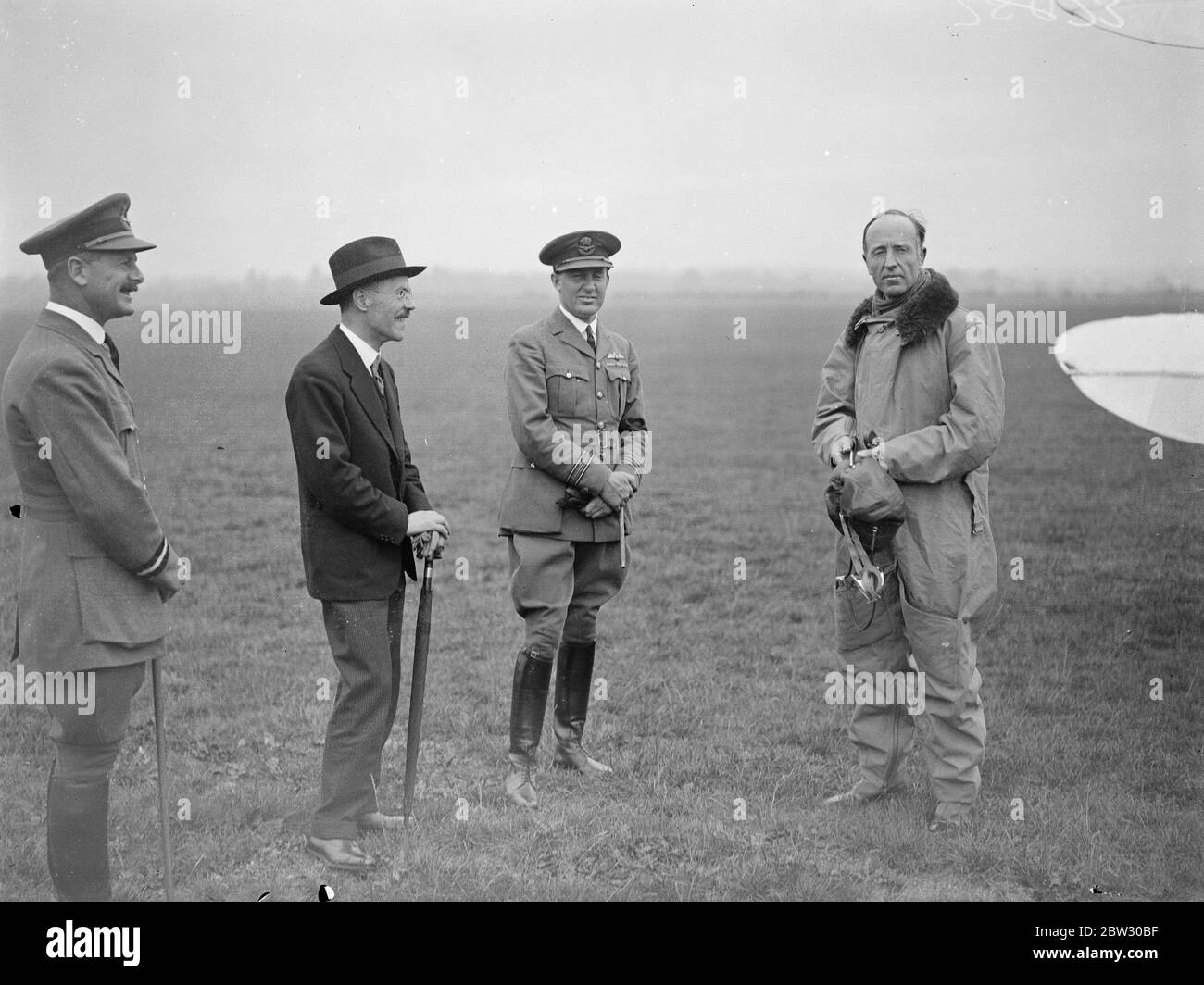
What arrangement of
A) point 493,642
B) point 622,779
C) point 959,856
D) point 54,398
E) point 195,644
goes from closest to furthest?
point 54,398 → point 959,856 → point 622,779 → point 195,644 → point 493,642

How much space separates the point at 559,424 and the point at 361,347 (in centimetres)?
106

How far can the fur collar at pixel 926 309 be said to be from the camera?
4.45m

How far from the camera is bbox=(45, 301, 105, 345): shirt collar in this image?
3.71 m

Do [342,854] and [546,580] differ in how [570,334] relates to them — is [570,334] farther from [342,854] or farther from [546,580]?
[342,854]

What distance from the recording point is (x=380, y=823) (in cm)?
437

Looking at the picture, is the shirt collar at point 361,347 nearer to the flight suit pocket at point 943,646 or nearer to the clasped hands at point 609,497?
the clasped hands at point 609,497

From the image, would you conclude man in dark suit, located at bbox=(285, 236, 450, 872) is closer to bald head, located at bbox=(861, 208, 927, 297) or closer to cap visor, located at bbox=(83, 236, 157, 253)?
cap visor, located at bbox=(83, 236, 157, 253)

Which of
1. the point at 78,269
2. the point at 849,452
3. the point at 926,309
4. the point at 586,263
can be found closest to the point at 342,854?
the point at 78,269

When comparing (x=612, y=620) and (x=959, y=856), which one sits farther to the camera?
(x=612, y=620)

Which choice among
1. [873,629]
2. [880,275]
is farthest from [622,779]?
[880,275]

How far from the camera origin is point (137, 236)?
380cm

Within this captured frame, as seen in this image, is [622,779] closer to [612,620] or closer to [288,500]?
[612,620]

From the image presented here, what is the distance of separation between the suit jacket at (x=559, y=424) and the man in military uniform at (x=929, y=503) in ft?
3.30

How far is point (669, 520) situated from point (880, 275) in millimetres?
5295
